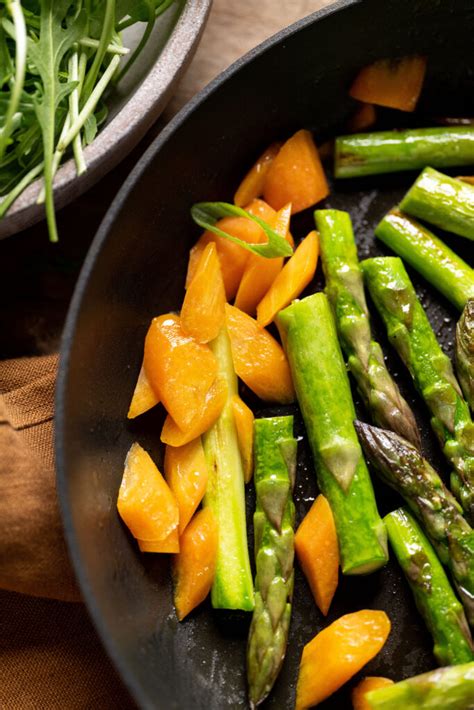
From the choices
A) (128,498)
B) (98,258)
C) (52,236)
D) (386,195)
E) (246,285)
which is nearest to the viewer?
(52,236)

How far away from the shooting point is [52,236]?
2506 mm

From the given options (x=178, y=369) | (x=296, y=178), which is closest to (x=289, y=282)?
(x=296, y=178)

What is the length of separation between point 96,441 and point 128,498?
202mm

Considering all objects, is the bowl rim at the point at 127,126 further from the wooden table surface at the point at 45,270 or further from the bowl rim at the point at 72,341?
the wooden table surface at the point at 45,270

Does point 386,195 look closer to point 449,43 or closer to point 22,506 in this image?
point 449,43

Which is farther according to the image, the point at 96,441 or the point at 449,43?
the point at 449,43

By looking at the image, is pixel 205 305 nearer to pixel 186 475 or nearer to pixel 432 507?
pixel 186 475

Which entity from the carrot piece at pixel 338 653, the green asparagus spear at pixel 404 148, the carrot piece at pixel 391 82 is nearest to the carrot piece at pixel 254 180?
the green asparagus spear at pixel 404 148

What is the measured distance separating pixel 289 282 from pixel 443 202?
1.91ft

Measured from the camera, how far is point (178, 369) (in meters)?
2.91

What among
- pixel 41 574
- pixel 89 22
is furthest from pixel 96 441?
pixel 89 22

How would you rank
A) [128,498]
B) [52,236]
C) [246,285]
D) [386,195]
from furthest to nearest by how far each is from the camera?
[386,195]
[246,285]
[128,498]
[52,236]

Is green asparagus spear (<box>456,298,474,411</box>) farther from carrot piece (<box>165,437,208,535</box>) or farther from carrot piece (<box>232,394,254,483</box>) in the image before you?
carrot piece (<box>165,437,208,535</box>)

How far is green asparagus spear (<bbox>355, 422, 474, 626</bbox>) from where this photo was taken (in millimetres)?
2887
